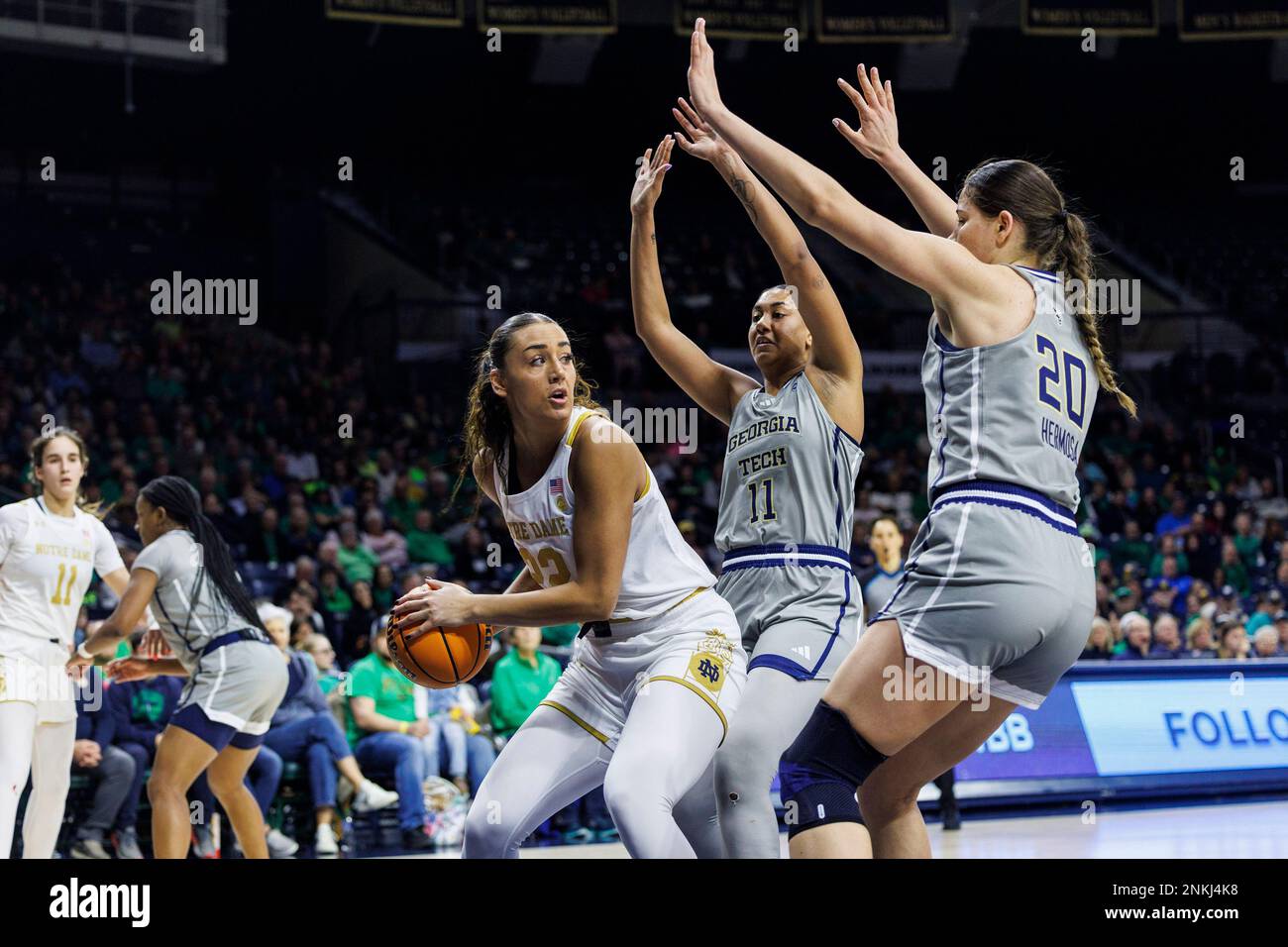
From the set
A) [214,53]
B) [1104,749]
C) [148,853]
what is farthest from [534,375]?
[214,53]

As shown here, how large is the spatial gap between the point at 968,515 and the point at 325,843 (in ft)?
18.3

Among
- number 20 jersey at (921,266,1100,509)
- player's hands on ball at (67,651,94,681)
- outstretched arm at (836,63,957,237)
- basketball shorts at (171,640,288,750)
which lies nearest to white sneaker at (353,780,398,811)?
basketball shorts at (171,640,288,750)

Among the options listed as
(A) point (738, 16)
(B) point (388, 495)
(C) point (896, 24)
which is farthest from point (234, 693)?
(C) point (896, 24)

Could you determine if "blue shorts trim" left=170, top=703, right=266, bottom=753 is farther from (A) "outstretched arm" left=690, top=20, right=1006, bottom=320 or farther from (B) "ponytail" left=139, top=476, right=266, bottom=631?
(A) "outstretched arm" left=690, top=20, right=1006, bottom=320

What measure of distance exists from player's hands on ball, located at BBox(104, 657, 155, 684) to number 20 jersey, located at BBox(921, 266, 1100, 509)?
3830mm

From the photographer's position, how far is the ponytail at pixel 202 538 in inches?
229

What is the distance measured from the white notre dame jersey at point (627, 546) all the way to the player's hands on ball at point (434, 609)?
0.28m

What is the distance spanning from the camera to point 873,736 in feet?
10.5

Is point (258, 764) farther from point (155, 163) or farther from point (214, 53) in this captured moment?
point (155, 163)

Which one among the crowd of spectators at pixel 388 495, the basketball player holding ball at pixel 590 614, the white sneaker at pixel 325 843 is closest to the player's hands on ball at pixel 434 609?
the basketball player holding ball at pixel 590 614

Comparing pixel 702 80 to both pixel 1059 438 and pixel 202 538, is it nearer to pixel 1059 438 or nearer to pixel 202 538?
pixel 1059 438

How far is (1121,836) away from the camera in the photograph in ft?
25.8

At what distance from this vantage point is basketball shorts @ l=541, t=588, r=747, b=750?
3693mm
